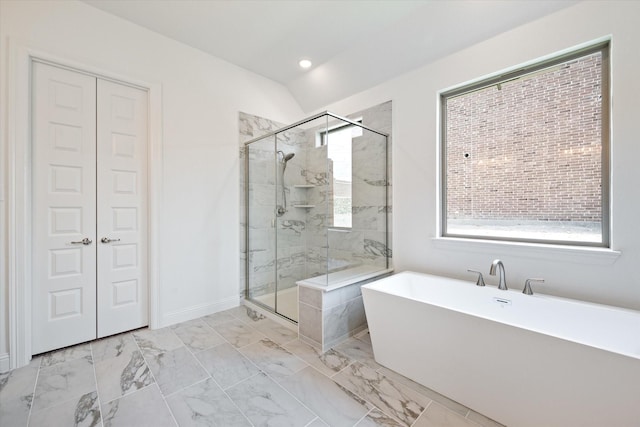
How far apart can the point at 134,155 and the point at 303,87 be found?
7.07 ft

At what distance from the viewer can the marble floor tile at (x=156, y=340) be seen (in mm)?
2231

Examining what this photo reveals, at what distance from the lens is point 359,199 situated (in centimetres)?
299

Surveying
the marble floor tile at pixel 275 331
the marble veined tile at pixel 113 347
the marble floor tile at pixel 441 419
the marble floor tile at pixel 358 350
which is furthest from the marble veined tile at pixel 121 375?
the marble floor tile at pixel 441 419

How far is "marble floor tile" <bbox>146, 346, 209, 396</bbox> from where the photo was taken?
1785 millimetres

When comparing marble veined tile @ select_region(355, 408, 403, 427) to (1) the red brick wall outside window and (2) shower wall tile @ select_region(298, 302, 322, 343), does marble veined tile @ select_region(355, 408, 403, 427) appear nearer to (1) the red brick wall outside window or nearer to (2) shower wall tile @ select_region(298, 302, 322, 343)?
(2) shower wall tile @ select_region(298, 302, 322, 343)

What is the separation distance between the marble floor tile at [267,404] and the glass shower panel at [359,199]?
1335 millimetres

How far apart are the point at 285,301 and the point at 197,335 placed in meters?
0.92

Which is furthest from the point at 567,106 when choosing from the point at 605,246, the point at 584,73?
the point at 605,246

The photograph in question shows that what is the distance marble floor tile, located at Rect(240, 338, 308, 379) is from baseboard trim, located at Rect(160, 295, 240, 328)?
2.96 feet

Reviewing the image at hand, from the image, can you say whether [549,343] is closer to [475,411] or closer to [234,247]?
[475,411]

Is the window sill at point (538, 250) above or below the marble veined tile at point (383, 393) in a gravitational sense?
above

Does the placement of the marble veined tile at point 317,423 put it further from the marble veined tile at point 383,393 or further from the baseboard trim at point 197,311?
the baseboard trim at point 197,311

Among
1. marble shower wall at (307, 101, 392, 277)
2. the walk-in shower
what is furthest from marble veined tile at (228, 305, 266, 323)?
marble shower wall at (307, 101, 392, 277)

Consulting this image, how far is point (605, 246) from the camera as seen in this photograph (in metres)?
1.83
